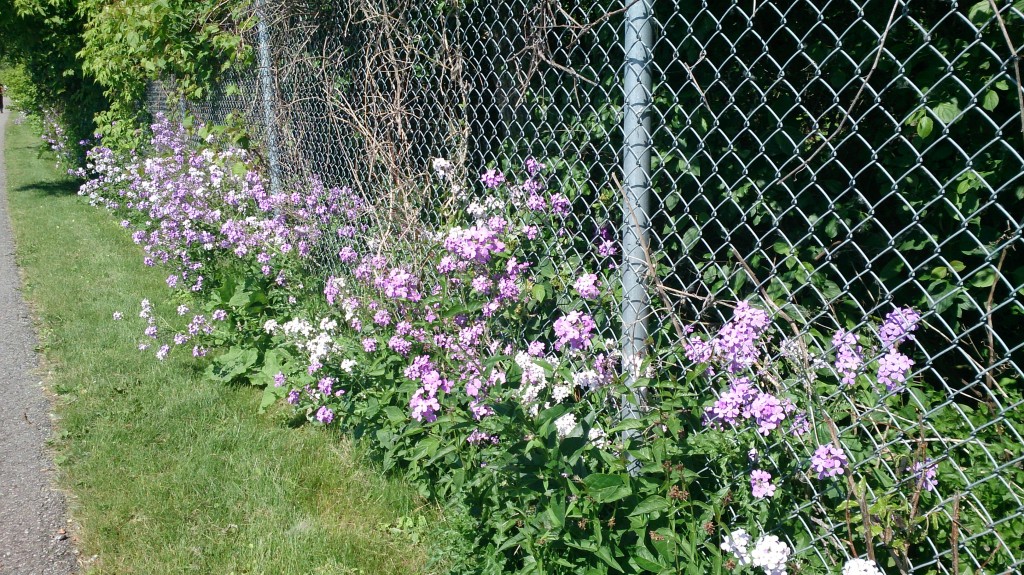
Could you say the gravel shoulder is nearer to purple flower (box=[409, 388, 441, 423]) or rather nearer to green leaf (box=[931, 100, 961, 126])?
purple flower (box=[409, 388, 441, 423])

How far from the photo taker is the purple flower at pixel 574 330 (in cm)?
205

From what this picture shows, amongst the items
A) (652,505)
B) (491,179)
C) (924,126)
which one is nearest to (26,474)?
(491,179)

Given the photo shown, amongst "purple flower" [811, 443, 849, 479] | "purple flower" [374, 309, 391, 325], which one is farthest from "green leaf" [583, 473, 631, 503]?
"purple flower" [374, 309, 391, 325]

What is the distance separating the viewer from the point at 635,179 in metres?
2.10

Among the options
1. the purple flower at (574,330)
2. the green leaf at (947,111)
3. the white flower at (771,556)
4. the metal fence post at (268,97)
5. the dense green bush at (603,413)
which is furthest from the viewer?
the metal fence post at (268,97)

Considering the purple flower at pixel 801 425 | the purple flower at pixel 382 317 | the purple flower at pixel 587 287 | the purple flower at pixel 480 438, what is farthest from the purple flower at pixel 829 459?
the purple flower at pixel 382 317

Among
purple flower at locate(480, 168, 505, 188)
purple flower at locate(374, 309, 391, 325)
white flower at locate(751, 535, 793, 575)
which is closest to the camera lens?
white flower at locate(751, 535, 793, 575)

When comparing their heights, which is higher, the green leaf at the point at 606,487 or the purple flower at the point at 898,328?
the purple flower at the point at 898,328

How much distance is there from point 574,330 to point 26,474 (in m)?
2.91

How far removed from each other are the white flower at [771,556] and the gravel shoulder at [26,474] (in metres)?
2.50

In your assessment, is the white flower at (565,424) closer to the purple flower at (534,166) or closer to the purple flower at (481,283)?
the purple flower at (481,283)

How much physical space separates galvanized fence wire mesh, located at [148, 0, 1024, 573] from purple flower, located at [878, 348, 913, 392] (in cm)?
4

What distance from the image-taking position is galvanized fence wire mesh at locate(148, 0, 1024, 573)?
5.52 feet

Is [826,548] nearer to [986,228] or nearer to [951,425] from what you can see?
[951,425]
